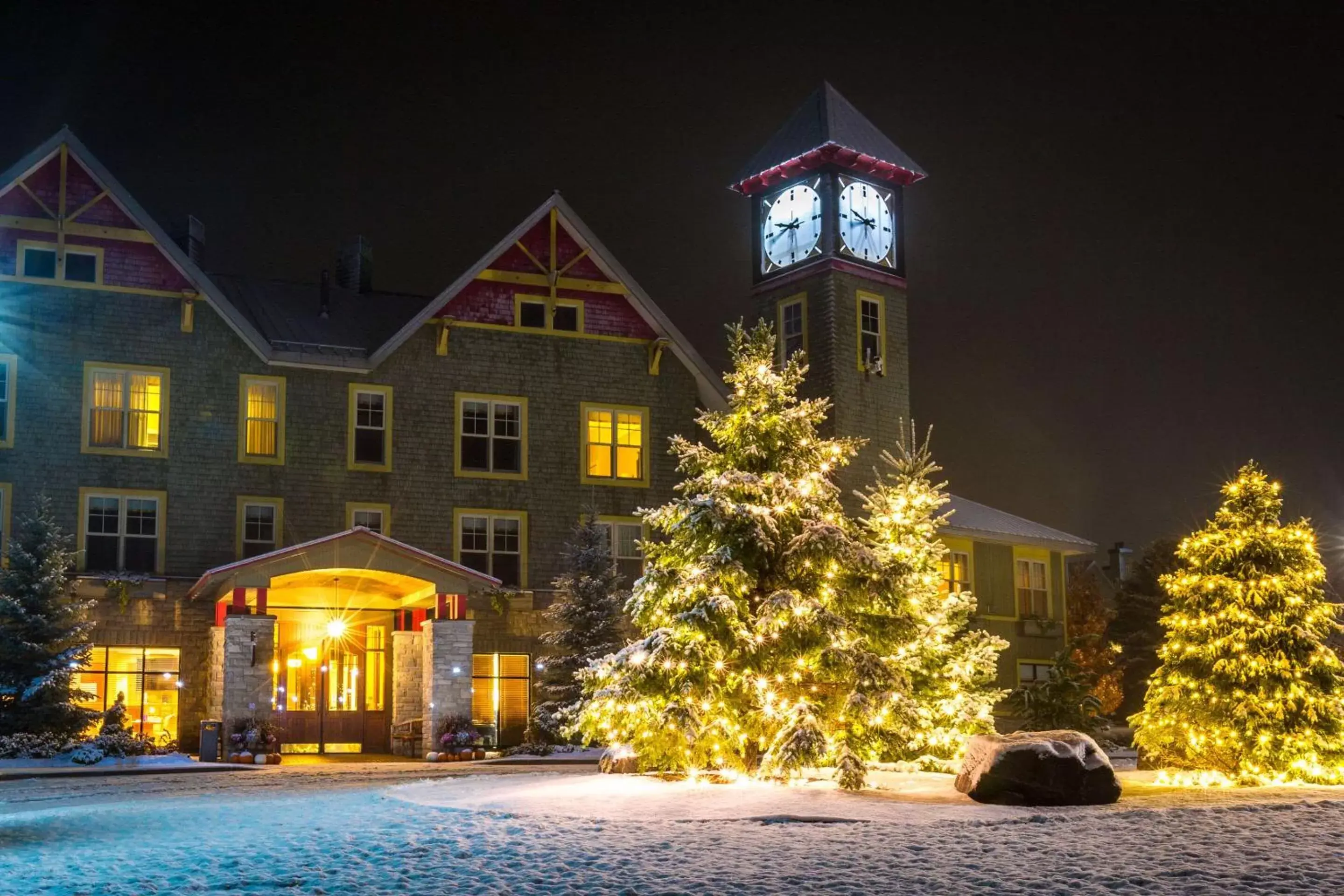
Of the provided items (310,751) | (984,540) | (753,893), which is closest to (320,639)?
(310,751)

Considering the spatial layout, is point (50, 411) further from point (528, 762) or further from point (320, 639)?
point (528, 762)

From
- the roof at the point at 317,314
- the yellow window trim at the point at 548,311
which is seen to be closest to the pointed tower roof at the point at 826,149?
the yellow window trim at the point at 548,311

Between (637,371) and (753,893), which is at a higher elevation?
(637,371)

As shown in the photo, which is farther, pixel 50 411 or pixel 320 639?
pixel 320 639

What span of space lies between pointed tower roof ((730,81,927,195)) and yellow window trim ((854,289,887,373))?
128 inches

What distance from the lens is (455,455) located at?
3616 cm

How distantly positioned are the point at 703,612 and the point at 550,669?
14.8m

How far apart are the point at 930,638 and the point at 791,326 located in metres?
15.3

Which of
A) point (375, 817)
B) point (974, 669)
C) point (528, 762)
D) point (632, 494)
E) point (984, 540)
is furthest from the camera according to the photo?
point (984, 540)

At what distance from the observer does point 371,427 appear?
35.5 metres

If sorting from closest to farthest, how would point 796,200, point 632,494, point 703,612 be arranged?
1. point 703,612
2. point 632,494
3. point 796,200

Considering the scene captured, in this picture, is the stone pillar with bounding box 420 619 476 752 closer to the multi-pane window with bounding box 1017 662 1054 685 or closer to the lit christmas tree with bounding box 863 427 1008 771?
the lit christmas tree with bounding box 863 427 1008 771

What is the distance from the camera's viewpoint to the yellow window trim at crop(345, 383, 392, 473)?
35.2 m

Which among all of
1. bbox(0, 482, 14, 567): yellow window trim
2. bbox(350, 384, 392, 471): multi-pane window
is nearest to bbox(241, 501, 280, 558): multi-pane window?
bbox(350, 384, 392, 471): multi-pane window
